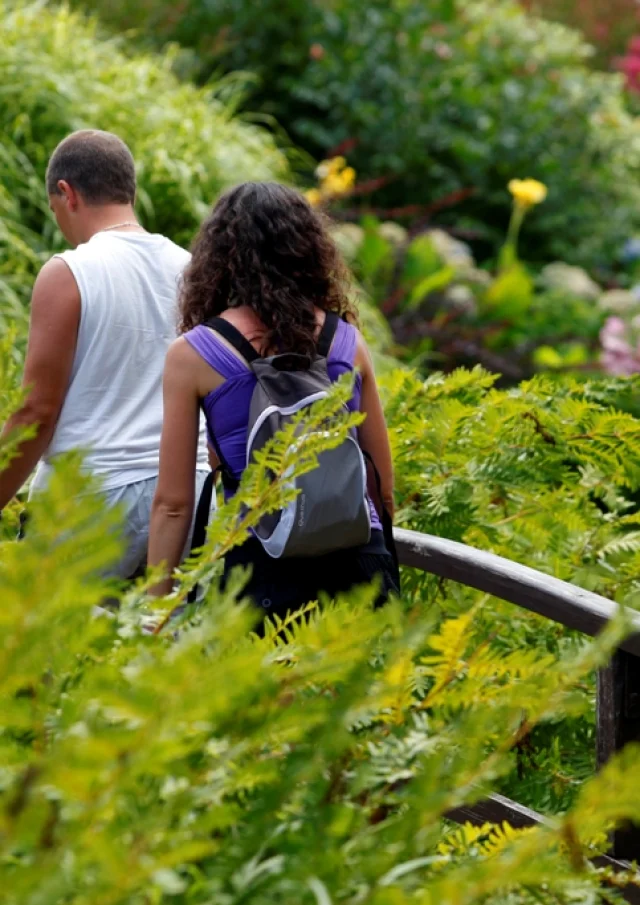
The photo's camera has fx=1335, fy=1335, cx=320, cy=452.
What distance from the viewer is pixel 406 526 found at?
3414mm

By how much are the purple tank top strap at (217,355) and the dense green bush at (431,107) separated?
890cm

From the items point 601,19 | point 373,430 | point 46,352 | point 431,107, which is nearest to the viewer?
point 373,430

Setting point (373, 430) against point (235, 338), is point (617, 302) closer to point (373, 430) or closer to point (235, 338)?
point (373, 430)

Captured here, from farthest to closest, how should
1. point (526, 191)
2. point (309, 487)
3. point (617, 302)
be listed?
point (617, 302) < point (526, 191) < point (309, 487)

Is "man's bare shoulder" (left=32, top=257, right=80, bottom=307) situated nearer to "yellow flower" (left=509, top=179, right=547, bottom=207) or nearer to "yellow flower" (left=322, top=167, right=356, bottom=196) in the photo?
"yellow flower" (left=322, top=167, right=356, bottom=196)

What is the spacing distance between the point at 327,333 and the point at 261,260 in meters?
0.21

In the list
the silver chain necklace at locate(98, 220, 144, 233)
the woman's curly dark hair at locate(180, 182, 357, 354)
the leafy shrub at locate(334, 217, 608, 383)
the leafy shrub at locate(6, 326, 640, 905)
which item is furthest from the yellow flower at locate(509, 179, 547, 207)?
the leafy shrub at locate(6, 326, 640, 905)

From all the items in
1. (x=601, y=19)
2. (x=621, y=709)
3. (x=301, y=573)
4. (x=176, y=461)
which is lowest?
(x=621, y=709)

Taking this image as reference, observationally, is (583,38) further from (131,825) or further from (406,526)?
(131,825)

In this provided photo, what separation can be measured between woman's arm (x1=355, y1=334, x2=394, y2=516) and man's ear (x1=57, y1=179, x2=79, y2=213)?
981 millimetres

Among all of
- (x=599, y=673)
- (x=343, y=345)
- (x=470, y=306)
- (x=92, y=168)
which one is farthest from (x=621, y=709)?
(x=470, y=306)

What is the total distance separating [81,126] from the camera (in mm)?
6156

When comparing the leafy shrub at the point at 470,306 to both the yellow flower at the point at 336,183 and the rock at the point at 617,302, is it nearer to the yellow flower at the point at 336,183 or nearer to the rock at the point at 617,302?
the rock at the point at 617,302

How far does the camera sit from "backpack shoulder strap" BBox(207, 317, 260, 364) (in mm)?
2674
